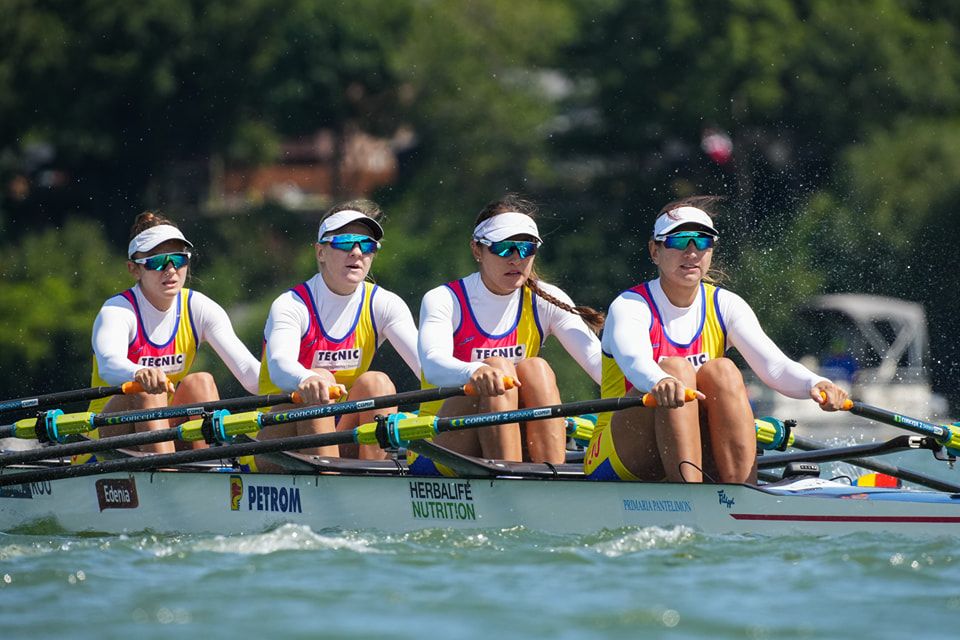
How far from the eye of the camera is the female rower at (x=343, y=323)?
8266 millimetres

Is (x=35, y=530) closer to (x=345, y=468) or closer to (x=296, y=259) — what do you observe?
(x=345, y=468)

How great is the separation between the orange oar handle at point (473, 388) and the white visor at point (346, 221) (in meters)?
1.51

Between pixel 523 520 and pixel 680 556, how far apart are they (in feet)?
3.16

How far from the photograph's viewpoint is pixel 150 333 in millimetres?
9047

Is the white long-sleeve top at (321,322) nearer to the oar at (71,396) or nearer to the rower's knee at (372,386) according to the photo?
the rower's knee at (372,386)

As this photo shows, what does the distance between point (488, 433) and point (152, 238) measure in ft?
8.65

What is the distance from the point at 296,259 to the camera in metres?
26.3

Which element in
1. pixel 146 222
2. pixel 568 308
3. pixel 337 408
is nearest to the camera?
pixel 337 408

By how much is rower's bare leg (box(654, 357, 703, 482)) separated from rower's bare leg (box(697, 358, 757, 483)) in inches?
2.7

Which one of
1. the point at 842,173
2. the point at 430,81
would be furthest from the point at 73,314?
the point at 842,173

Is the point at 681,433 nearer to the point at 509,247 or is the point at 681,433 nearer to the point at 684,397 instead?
the point at 684,397

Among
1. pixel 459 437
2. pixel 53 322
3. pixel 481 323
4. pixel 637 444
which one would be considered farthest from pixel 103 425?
pixel 53 322

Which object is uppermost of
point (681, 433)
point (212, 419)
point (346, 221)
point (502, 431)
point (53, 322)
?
point (53, 322)

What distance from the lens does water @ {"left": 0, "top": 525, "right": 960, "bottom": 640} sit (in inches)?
218
